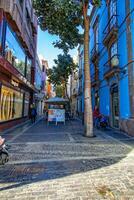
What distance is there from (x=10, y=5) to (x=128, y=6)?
23.4 ft

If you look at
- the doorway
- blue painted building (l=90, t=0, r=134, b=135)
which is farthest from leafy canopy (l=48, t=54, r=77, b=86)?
the doorway

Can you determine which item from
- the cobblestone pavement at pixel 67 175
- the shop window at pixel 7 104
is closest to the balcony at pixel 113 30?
the shop window at pixel 7 104

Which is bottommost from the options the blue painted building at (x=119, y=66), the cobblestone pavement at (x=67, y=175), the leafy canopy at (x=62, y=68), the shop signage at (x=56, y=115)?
the cobblestone pavement at (x=67, y=175)

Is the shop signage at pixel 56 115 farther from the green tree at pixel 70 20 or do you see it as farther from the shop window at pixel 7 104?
the green tree at pixel 70 20

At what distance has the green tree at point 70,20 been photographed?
1049 cm

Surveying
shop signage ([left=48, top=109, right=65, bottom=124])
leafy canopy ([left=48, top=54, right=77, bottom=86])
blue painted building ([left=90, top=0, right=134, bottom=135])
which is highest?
leafy canopy ([left=48, top=54, right=77, bottom=86])

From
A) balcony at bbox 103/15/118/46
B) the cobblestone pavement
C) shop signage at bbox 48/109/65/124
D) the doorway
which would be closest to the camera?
the cobblestone pavement

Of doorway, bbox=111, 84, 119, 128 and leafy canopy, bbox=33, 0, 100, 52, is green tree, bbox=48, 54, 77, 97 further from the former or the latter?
leafy canopy, bbox=33, 0, 100, 52

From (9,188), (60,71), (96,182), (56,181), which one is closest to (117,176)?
(96,182)

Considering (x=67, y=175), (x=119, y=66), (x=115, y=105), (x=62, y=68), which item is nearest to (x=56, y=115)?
(x=115, y=105)

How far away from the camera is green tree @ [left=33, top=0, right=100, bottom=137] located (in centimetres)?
1049

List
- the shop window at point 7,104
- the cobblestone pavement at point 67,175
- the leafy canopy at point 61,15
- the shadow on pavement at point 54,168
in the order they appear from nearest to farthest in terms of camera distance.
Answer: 1. the cobblestone pavement at point 67,175
2. the shadow on pavement at point 54,168
3. the leafy canopy at point 61,15
4. the shop window at point 7,104

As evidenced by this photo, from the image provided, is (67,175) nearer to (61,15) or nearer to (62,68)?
(61,15)

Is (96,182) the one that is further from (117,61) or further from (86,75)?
(117,61)
